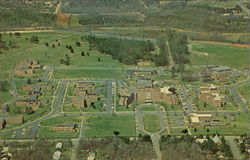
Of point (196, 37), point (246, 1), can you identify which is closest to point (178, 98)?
point (196, 37)

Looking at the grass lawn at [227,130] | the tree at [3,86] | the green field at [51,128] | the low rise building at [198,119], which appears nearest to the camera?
the green field at [51,128]

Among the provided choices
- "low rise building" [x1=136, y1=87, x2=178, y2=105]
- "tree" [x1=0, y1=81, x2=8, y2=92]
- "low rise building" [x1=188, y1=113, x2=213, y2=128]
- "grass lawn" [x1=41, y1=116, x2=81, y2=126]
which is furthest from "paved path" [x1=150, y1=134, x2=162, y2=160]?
"tree" [x1=0, y1=81, x2=8, y2=92]

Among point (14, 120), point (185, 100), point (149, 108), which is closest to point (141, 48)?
point (185, 100)

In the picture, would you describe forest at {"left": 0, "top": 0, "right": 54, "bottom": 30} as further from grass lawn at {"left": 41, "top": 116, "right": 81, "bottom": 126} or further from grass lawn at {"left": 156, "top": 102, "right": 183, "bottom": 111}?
grass lawn at {"left": 156, "top": 102, "right": 183, "bottom": 111}

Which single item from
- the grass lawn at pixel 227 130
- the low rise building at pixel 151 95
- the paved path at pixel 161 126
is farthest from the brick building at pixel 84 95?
the grass lawn at pixel 227 130

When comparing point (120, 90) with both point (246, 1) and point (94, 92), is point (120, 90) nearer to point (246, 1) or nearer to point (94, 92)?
point (94, 92)

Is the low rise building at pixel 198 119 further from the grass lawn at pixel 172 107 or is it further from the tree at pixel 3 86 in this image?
the tree at pixel 3 86

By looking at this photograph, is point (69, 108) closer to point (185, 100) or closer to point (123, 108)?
point (123, 108)
